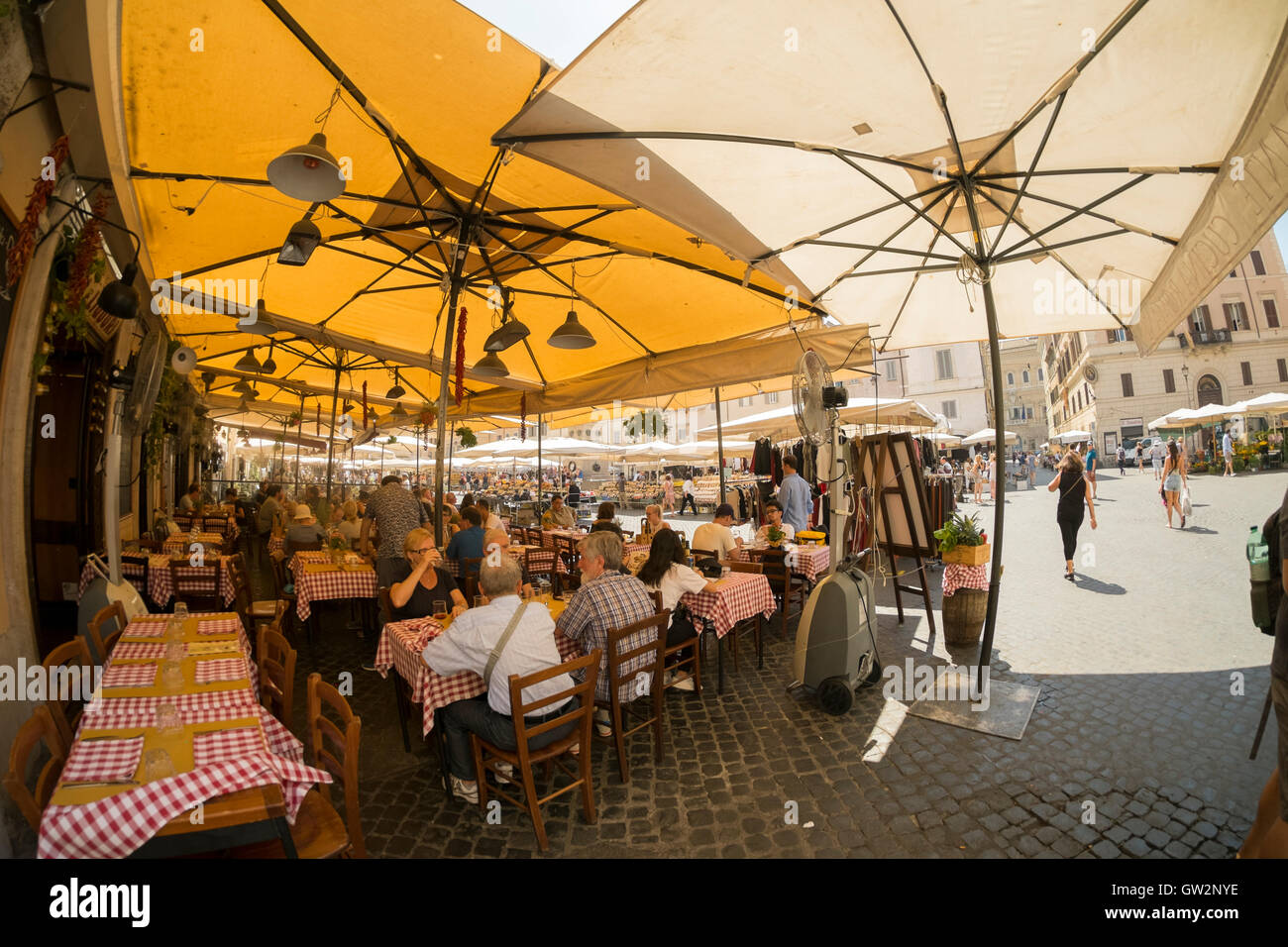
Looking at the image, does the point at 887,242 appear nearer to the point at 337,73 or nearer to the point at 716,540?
the point at 716,540

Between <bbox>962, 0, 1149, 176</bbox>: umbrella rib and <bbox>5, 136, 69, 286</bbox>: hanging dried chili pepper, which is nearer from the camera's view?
<bbox>962, 0, 1149, 176</bbox>: umbrella rib

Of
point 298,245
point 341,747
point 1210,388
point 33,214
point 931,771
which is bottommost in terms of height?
point 931,771

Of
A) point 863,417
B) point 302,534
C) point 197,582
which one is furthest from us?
point 863,417

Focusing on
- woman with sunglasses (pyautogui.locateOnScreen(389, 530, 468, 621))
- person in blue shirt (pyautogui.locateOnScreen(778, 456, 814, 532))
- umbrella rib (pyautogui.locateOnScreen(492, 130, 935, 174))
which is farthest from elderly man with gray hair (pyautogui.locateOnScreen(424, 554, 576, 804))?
person in blue shirt (pyautogui.locateOnScreen(778, 456, 814, 532))

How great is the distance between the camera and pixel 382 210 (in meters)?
5.51

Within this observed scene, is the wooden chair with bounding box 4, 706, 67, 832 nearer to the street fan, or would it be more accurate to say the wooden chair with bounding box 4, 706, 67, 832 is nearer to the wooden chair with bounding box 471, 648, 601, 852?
the wooden chair with bounding box 471, 648, 601, 852

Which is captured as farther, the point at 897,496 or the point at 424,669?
the point at 897,496

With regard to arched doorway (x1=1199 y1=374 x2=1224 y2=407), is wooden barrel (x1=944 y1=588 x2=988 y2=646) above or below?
below

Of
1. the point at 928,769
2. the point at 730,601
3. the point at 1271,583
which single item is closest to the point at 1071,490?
the point at 1271,583

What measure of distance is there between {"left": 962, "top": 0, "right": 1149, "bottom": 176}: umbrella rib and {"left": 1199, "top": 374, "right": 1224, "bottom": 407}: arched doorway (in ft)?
151

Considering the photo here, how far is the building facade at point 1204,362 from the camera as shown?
3428 centimetres

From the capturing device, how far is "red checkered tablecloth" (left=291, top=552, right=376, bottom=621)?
5812mm

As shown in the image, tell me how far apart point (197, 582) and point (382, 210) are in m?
4.27

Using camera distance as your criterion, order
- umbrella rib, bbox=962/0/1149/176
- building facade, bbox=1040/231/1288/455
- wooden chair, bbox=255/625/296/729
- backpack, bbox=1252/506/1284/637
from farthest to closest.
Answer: building facade, bbox=1040/231/1288/455, backpack, bbox=1252/506/1284/637, wooden chair, bbox=255/625/296/729, umbrella rib, bbox=962/0/1149/176
